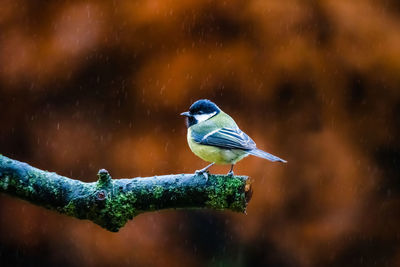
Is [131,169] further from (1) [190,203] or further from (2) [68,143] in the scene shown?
(1) [190,203]

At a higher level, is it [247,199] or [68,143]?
[68,143]

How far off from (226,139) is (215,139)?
0.05 m

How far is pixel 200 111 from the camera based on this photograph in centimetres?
255

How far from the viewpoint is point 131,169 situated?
13.3 feet

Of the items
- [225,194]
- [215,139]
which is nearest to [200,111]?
Result: [215,139]

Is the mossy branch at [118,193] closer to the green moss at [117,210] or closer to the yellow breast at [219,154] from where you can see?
the green moss at [117,210]

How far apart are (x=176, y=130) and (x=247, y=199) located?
233 cm

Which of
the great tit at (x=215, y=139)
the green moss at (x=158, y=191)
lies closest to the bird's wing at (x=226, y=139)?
the great tit at (x=215, y=139)

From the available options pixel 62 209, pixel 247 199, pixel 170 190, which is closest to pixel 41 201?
pixel 62 209

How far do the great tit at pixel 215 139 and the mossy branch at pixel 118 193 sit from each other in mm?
419

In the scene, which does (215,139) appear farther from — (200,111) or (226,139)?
(200,111)

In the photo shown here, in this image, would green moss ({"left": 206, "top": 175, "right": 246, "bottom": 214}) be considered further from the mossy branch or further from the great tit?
the great tit

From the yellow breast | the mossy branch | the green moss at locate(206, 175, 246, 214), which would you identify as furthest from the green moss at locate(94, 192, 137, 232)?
the yellow breast

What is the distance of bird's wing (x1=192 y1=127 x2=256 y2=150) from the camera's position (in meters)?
2.31
